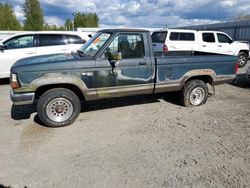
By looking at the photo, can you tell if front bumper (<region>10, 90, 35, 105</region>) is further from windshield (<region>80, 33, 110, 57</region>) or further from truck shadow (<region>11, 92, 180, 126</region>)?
windshield (<region>80, 33, 110, 57</region>)

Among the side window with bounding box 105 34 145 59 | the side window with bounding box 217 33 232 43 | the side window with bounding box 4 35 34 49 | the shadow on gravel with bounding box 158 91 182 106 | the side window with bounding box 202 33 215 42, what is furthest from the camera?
the side window with bounding box 217 33 232 43

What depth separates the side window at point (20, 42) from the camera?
7.97 m

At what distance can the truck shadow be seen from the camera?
5.25m

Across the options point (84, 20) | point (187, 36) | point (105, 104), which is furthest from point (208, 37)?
point (84, 20)

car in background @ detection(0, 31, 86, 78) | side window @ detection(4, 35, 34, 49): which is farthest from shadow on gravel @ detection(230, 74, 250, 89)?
side window @ detection(4, 35, 34, 49)

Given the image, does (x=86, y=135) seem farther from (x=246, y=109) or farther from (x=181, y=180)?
(x=246, y=109)

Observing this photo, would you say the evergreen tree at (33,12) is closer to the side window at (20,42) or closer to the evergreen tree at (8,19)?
the evergreen tree at (8,19)

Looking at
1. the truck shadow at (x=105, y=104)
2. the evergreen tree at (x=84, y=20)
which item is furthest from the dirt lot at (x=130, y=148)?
the evergreen tree at (x=84, y=20)

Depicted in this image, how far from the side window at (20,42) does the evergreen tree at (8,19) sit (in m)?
36.8

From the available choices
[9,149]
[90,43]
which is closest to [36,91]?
[9,149]

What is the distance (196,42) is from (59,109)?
29.4ft

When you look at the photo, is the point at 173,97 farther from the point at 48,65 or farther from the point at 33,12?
the point at 33,12

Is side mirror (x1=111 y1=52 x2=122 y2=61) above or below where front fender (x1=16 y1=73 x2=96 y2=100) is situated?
above

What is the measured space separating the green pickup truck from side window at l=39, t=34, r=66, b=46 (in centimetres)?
384
